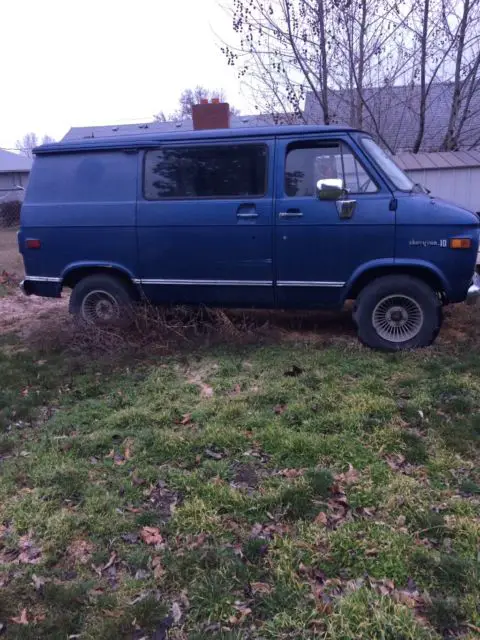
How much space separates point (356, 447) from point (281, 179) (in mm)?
2911

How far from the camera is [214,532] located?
2.85m

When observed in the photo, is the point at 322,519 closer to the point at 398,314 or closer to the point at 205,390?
the point at 205,390

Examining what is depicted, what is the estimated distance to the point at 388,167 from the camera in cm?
532

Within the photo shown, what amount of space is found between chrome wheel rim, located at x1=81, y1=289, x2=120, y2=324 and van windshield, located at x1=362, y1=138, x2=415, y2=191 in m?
3.10

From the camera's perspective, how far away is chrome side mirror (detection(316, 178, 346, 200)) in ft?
16.6

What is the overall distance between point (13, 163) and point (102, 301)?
33431mm

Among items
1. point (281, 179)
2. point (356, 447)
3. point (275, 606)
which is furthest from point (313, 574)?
point (281, 179)

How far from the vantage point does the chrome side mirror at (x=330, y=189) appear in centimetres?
507

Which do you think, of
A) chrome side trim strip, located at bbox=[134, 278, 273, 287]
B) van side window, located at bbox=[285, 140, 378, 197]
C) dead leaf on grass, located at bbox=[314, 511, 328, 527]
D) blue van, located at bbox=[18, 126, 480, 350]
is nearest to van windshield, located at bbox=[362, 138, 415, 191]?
blue van, located at bbox=[18, 126, 480, 350]

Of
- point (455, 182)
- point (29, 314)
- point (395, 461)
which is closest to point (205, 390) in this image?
point (395, 461)

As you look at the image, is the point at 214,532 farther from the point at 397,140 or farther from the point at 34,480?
the point at 397,140

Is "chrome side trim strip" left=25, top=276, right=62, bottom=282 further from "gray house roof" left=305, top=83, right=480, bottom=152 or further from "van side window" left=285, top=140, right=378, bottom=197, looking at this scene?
"gray house roof" left=305, top=83, right=480, bottom=152

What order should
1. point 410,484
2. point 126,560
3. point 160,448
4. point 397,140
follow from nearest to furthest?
1. point 126,560
2. point 410,484
3. point 160,448
4. point 397,140

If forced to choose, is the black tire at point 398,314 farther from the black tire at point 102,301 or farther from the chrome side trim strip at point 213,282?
the black tire at point 102,301
